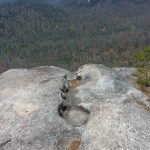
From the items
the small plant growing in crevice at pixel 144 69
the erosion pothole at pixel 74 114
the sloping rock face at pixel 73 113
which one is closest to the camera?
the sloping rock face at pixel 73 113

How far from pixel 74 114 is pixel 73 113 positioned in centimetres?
34

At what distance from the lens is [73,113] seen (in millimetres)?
35531

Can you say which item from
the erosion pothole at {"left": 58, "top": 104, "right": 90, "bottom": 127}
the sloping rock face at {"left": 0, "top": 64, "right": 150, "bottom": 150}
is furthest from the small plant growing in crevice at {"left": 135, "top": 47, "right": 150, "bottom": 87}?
the erosion pothole at {"left": 58, "top": 104, "right": 90, "bottom": 127}

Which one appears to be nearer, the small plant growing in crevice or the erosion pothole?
the erosion pothole

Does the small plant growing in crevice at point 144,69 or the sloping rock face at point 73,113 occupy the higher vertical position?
the sloping rock face at point 73,113

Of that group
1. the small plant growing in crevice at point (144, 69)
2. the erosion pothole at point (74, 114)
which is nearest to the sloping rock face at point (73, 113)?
the erosion pothole at point (74, 114)

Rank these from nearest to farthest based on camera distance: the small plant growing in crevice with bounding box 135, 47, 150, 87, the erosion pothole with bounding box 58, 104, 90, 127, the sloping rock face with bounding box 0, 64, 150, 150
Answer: the sloping rock face with bounding box 0, 64, 150, 150, the erosion pothole with bounding box 58, 104, 90, 127, the small plant growing in crevice with bounding box 135, 47, 150, 87

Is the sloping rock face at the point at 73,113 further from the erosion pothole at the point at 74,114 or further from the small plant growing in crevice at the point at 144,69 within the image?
the small plant growing in crevice at the point at 144,69

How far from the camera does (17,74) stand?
4538 centimetres

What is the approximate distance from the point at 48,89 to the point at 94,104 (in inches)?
245

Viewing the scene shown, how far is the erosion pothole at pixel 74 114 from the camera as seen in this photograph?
111ft

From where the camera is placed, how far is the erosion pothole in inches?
1329

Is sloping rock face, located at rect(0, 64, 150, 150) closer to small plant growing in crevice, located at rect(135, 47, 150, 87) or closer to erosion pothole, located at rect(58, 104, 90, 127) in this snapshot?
erosion pothole, located at rect(58, 104, 90, 127)

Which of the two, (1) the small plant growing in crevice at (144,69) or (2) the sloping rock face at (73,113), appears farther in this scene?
(1) the small plant growing in crevice at (144,69)
